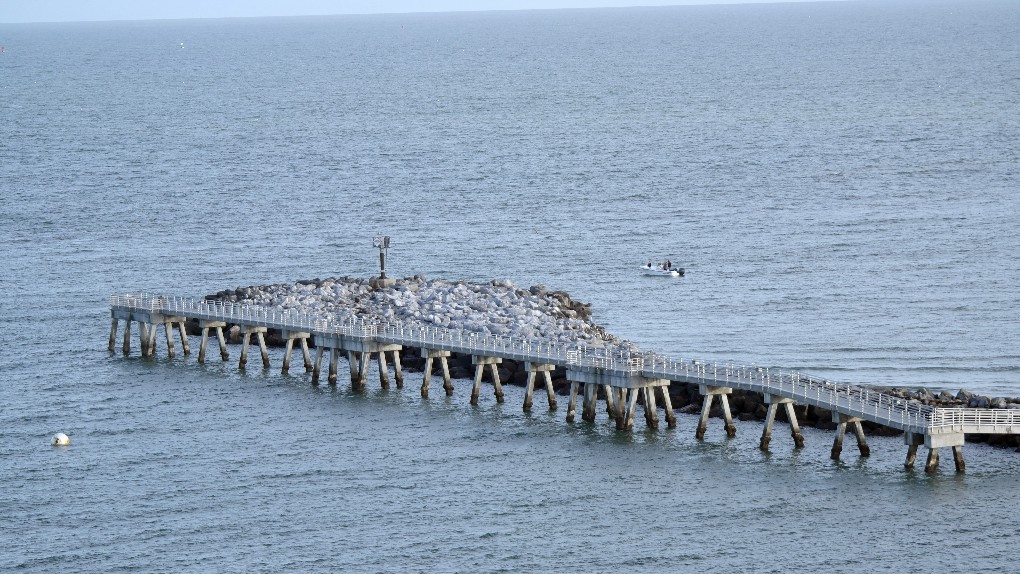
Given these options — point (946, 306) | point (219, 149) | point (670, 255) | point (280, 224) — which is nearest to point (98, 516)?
point (946, 306)

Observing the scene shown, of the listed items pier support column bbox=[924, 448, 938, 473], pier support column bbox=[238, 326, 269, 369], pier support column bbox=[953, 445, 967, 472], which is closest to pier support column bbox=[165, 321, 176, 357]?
pier support column bbox=[238, 326, 269, 369]

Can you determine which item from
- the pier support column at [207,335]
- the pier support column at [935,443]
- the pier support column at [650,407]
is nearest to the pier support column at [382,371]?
the pier support column at [207,335]

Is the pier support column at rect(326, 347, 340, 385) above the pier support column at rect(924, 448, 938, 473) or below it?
above

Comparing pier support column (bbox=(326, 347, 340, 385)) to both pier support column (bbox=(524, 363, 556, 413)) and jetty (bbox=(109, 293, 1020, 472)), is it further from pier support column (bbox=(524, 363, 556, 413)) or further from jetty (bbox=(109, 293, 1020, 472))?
pier support column (bbox=(524, 363, 556, 413))

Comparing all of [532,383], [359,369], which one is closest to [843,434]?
[532,383]

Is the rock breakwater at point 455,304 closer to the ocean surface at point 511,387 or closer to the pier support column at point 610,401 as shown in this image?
the ocean surface at point 511,387

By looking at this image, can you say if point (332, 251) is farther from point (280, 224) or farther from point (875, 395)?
point (875, 395)
